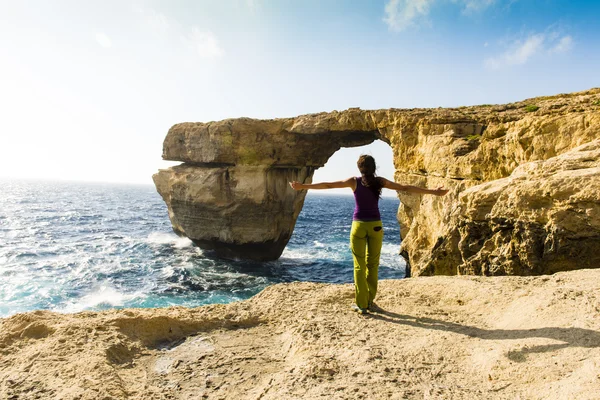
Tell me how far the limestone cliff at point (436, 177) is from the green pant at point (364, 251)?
3619 mm

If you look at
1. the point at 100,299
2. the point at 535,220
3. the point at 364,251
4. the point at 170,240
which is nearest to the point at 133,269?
the point at 100,299

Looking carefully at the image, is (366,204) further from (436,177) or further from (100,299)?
(100,299)

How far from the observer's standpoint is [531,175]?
6.68 metres

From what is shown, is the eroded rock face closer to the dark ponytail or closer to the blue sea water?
the dark ponytail

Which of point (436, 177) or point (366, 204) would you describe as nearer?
point (366, 204)

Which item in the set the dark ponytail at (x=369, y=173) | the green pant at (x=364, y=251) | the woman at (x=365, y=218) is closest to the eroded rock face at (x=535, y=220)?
the woman at (x=365, y=218)

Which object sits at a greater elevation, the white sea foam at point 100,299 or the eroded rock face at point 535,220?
the eroded rock face at point 535,220

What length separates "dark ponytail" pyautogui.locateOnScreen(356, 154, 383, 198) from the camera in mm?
4262

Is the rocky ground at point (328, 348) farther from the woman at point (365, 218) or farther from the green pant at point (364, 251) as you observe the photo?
the woman at point (365, 218)

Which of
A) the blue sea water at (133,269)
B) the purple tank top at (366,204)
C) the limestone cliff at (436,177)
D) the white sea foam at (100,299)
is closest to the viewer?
the purple tank top at (366,204)

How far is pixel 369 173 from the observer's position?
4309 mm

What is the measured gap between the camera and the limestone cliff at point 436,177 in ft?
19.9

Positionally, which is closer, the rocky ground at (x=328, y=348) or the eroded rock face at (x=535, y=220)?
the rocky ground at (x=328, y=348)

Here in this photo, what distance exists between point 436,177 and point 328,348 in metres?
10.9
